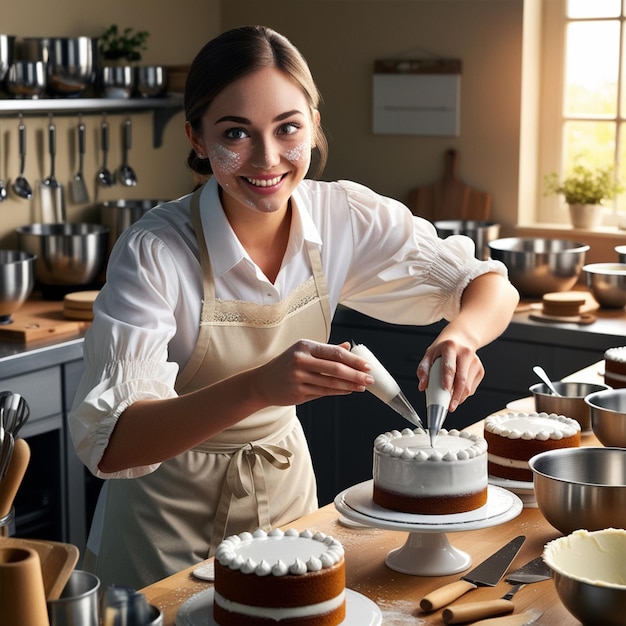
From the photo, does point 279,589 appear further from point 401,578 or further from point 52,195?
point 52,195

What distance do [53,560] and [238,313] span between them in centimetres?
87

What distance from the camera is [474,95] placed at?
3.98 m

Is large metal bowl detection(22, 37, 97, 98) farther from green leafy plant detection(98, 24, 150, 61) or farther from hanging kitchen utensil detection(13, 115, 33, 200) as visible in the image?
green leafy plant detection(98, 24, 150, 61)

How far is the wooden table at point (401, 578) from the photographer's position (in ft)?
4.45

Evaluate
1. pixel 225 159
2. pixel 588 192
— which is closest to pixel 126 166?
pixel 588 192

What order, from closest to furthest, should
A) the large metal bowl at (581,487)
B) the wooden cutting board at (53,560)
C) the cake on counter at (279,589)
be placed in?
the wooden cutting board at (53,560) → the cake on counter at (279,589) → the large metal bowl at (581,487)

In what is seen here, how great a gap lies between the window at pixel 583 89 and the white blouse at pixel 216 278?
77.1 inches

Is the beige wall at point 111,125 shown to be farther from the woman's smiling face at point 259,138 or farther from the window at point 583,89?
the woman's smiling face at point 259,138

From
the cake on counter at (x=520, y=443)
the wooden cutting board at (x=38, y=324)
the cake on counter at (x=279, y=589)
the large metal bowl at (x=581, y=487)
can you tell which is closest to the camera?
the cake on counter at (x=279, y=589)

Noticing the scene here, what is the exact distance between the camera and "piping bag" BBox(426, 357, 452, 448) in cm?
156

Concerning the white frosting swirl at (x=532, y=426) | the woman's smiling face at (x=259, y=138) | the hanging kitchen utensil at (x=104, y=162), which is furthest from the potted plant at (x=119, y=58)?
the white frosting swirl at (x=532, y=426)

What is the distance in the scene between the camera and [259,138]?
1.75 metres

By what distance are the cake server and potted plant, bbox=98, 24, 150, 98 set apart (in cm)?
265

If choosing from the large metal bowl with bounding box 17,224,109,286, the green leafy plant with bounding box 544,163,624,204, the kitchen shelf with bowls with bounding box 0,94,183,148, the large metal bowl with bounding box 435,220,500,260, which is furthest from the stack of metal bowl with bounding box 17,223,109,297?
the green leafy plant with bounding box 544,163,624,204
